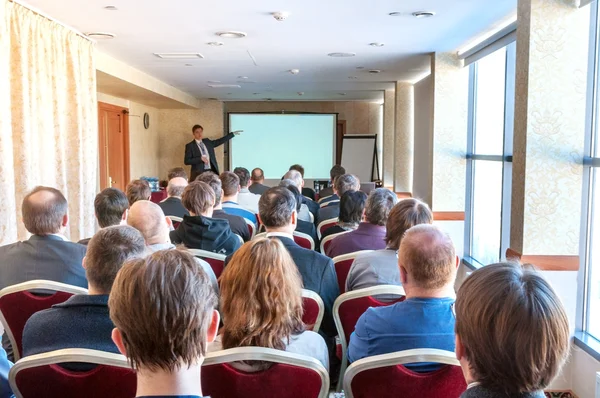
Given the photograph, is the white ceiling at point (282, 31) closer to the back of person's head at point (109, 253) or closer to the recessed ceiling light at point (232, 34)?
the recessed ceiling light at point (232, 34)

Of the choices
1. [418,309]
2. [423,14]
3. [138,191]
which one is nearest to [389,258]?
[418,309]

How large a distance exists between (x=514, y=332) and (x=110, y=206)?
3.20 meters

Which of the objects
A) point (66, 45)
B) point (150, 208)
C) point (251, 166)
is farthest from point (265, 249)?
point (251, 166)

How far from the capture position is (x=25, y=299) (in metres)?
2.32

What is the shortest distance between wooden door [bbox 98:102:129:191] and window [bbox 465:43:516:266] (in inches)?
244

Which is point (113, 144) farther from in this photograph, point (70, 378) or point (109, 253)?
point (70, 378)

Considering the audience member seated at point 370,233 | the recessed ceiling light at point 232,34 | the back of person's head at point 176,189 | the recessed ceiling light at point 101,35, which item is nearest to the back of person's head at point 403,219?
the audience member seated at point 370,233

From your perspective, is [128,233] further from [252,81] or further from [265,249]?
[252,81]

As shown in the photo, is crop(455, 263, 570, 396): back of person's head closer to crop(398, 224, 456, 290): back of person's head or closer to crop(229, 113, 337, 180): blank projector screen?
crop(398, 224, 456, 290): back of person's head

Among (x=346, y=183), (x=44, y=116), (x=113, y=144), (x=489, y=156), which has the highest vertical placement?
(x=44, y=116)

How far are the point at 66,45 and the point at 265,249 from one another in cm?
446

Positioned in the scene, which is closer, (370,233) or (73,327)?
(73,327)

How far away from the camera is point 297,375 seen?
1565 mm

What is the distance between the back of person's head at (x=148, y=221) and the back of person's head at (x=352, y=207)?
157 centimetres
